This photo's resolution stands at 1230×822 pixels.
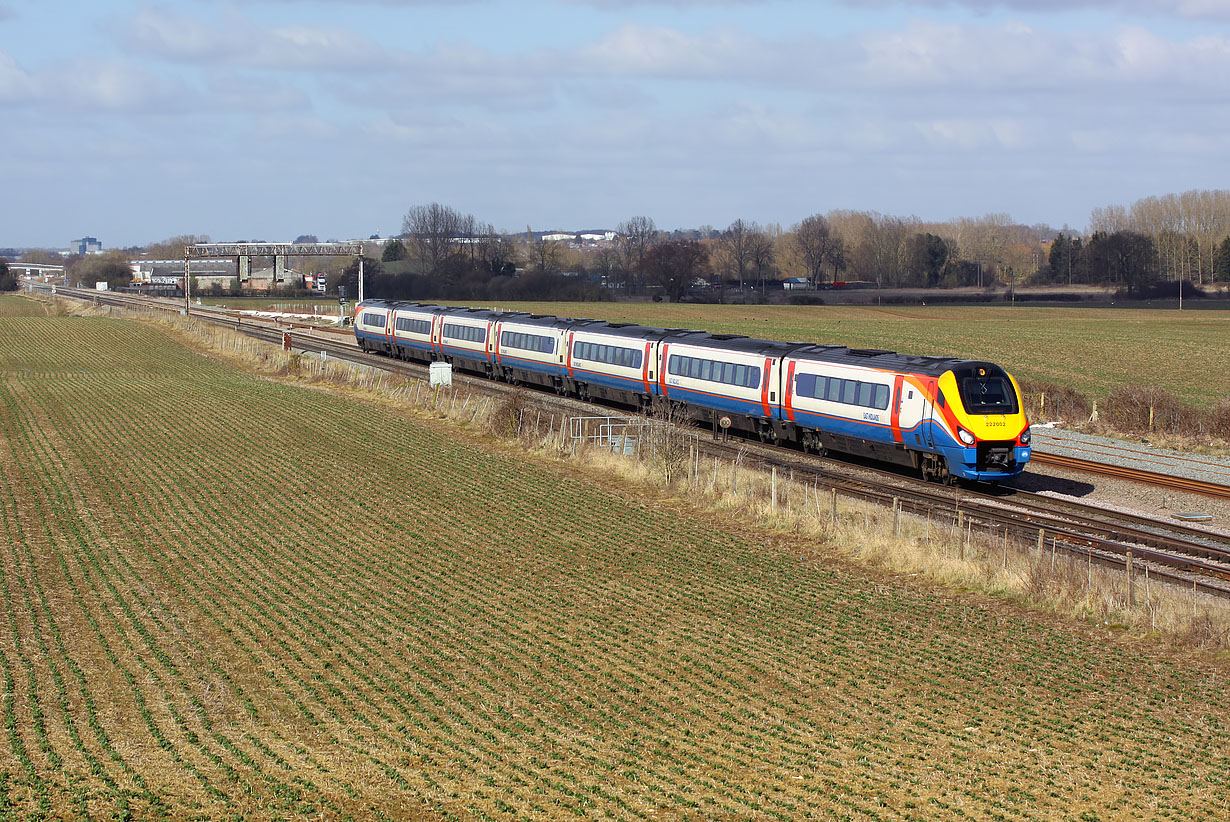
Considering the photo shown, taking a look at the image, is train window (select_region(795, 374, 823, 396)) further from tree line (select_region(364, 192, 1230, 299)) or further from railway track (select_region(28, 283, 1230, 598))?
tree line (select_region(364, 192, 1230, 299))

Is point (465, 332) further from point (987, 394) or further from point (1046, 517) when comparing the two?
point (1046, 517)

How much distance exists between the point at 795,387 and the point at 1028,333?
6049cm

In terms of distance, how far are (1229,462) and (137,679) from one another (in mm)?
32523

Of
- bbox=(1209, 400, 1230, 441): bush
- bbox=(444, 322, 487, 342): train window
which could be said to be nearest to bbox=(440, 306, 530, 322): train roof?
bbox=(444, 322, 487, 342): train window

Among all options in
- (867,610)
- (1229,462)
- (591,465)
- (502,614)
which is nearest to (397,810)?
(502,614)

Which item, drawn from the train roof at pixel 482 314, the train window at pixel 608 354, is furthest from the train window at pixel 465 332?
the train window at pixel 608 354

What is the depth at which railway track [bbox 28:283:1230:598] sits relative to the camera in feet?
78.8

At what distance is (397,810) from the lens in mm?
13031

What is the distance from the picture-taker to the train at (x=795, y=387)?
30.5m

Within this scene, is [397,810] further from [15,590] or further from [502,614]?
[15,590]

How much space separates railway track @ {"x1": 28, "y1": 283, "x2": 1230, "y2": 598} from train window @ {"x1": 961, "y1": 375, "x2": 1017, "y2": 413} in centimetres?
236

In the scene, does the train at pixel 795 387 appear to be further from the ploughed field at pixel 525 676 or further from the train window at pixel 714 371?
the ploughed field at pixel 525 676

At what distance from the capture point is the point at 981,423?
→ 30141 millimetres

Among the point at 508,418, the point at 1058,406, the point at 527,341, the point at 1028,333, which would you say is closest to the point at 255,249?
the point at 527,341
